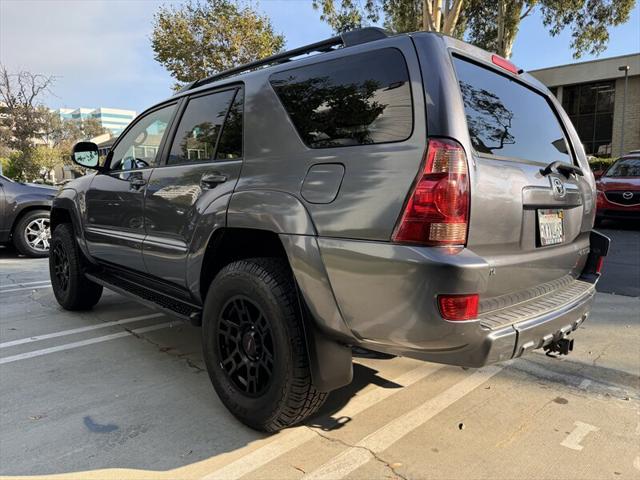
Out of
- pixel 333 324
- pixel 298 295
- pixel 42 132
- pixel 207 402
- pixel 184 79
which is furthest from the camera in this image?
pixel 42 132

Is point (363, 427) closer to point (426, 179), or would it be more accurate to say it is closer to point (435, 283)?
point (435, 283)

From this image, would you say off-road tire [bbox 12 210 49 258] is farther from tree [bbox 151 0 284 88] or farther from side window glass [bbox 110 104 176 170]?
tree [bbox 151 0 284 88]

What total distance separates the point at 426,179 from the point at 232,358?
1.49 m

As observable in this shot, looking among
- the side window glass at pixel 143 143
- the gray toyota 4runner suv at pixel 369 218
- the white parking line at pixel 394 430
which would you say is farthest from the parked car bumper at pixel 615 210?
the side window glass at pixel 143 143

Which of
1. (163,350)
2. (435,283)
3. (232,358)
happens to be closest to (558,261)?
(435,283)

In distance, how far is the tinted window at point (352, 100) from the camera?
208 cm

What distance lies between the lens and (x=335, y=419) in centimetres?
277

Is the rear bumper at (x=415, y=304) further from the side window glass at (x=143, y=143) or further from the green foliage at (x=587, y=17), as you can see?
the green foliage at (x=587, y=17)

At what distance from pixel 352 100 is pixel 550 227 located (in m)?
1.20

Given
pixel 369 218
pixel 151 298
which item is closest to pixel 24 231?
pixel 151 298

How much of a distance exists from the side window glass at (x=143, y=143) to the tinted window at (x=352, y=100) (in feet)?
4.84

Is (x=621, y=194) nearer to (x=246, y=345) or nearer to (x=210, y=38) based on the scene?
(x=246, y=345)

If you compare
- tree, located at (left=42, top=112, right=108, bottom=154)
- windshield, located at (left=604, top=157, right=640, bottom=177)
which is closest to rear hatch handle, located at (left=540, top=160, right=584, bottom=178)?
windshield, located at (left=604, top=157, right=640, bottom=177)

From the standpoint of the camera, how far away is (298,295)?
2.34m
